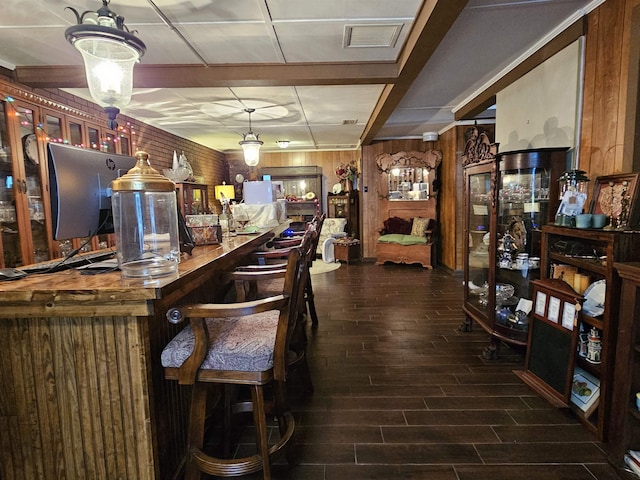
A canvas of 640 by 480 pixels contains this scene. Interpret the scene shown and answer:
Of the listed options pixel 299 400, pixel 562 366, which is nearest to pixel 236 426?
pixel 299 400

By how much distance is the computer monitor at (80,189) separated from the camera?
4.69ft

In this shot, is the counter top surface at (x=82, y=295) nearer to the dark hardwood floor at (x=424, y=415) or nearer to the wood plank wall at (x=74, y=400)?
the wood plank wall at (x=74, y=400)

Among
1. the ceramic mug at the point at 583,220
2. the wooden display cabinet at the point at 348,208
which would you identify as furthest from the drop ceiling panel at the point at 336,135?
the ceramic mug at the point at 583,220

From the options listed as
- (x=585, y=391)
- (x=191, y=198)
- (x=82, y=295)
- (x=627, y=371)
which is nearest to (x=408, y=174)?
(x=191, y=198)

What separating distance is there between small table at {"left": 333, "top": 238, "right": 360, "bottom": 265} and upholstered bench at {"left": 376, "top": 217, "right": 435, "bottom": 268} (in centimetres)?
52

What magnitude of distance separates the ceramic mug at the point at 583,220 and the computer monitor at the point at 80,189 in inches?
101

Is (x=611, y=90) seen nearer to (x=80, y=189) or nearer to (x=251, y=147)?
(x=80, y=189)

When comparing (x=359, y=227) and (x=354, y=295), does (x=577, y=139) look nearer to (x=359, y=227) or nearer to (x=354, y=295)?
(x=354, y=295)

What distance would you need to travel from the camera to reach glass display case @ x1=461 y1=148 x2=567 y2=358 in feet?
8.78

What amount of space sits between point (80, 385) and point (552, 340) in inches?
101

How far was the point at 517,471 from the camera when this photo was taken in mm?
1699

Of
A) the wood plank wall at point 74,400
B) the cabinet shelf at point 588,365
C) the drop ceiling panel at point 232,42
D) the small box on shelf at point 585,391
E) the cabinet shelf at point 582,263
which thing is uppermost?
the drop ceiling panel at point 232,42

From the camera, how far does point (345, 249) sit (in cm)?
696

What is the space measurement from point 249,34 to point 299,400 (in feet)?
8.50
